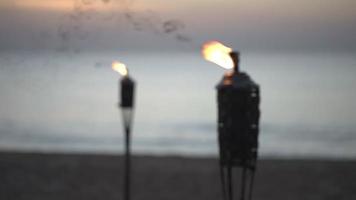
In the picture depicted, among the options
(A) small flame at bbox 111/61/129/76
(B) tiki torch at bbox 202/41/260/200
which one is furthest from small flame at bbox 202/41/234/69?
(A) small flame at bbox 111/61/129/76

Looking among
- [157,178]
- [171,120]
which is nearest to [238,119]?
[157,178]

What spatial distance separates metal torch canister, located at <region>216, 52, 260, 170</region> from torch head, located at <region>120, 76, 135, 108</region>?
1129 millimetres

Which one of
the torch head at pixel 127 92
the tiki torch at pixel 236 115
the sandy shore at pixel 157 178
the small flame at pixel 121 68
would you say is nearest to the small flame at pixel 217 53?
the tiki torch at pixel 236 115

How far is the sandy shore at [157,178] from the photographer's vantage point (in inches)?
473

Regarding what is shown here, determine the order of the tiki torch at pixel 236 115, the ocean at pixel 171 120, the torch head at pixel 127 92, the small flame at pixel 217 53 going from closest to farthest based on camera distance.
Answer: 1. the tiki torch at pixel 236 115
2. the small flame at pixel 217 53
3. the torch head at pixel 127 92
4. the ocean at pixel 171 120

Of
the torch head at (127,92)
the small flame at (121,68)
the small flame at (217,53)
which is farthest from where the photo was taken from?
the small flame at (121,68)

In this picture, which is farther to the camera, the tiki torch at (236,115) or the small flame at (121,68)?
the small flame at (121,68)

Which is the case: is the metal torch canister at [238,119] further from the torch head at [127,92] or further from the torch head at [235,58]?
the torch head at [127,92]

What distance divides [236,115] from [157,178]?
22.7 ft

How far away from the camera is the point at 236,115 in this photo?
22.1 ft

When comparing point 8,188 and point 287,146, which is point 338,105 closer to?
point 287,146

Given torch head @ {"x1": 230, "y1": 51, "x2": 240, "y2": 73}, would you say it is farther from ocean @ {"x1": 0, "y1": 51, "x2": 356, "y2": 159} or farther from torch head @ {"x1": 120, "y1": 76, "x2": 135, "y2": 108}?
ocean @ {"x1": 0, "y1": 51, "x2": 356, "y2": 159}

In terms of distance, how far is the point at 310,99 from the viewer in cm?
4419

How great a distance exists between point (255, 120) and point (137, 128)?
2235 centimetres
